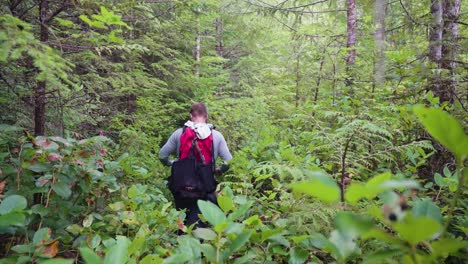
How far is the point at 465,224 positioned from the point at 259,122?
6490 mm

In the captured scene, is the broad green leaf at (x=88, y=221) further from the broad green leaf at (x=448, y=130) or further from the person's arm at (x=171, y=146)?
the person's arm at (x=171, y=146)

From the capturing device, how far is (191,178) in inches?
164

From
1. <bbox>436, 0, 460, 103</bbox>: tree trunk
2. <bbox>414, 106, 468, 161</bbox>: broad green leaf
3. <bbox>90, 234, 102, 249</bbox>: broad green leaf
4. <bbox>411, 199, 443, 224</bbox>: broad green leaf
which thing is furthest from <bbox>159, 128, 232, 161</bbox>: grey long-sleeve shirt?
<bbox>414, 106, 468, 161</bbox>: broad green leaf

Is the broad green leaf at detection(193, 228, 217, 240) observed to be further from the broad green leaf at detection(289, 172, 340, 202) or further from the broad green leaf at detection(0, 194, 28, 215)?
the broad green leaf at detection(289, 172, 340, 202)

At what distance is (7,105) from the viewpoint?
3.84 meters

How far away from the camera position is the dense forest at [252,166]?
784mm

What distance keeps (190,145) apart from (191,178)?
1.44ft

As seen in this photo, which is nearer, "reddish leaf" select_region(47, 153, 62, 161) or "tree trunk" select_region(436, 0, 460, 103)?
"reddish leaf" select_region(47, 153, 62, 161)

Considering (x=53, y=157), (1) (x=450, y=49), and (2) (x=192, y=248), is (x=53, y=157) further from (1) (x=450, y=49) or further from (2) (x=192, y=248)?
(1) (x=450, y=49)

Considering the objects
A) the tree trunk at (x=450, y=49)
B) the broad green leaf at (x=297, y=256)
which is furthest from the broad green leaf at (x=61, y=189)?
the tree trunk at (x=450, y=49)

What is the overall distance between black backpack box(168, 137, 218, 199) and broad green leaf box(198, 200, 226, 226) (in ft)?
9.69

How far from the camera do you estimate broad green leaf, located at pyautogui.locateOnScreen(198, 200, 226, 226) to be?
123 centimetres

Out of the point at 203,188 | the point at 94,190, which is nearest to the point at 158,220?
the point at 94,190

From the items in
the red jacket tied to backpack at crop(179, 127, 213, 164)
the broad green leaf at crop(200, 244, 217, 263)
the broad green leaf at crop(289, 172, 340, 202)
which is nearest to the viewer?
the broad green leaf at crop(289, 172, 340, 202)
